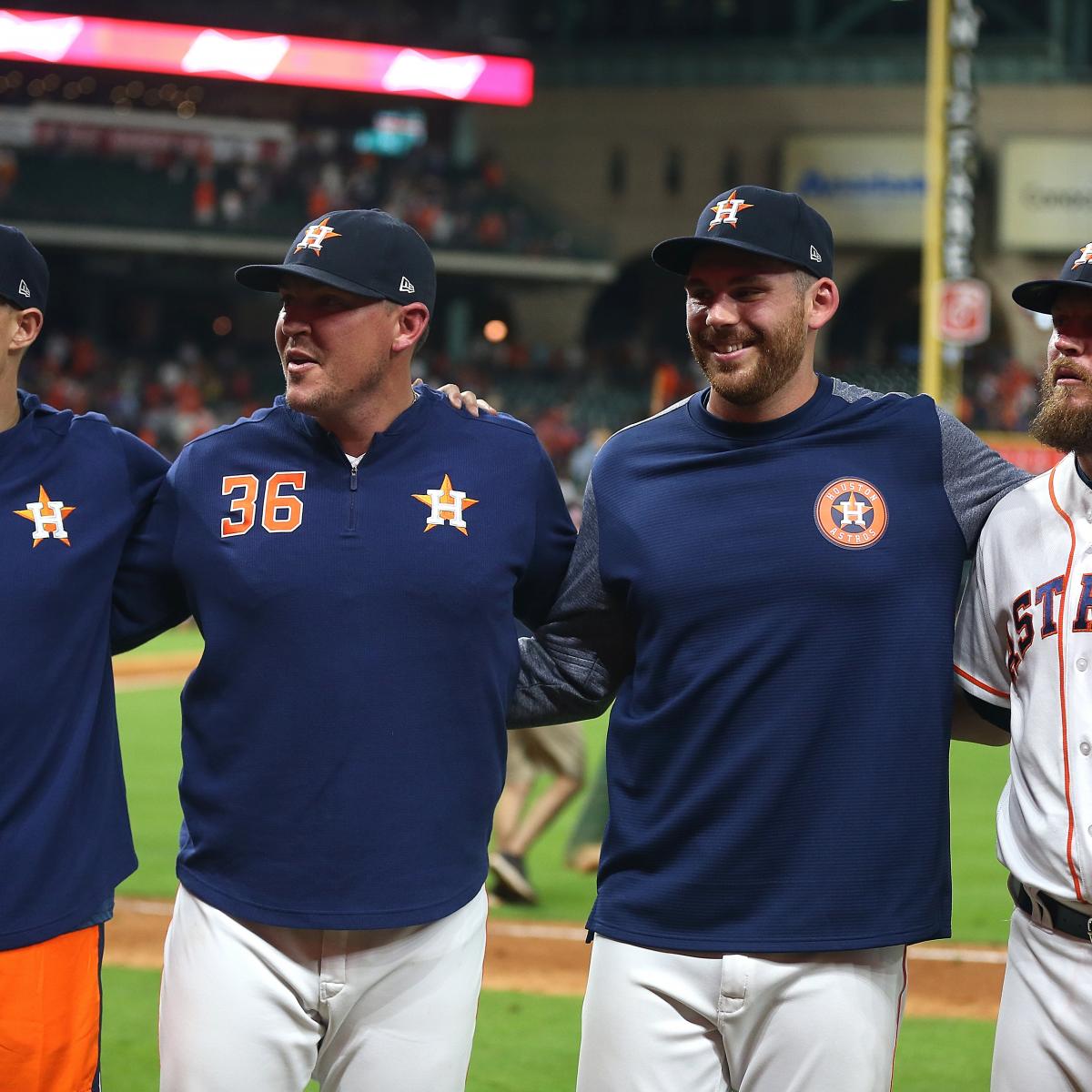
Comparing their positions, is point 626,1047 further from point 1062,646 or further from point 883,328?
point 883,328

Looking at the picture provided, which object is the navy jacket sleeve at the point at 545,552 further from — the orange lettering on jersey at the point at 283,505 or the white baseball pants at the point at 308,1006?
the white baseball pants at the point at 308,1006

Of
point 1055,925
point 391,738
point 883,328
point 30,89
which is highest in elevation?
point 30,89

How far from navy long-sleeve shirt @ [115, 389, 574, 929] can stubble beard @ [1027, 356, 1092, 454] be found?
1.09 m

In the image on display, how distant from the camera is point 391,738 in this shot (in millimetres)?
3123

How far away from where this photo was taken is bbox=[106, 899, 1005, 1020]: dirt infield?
644 centimetres

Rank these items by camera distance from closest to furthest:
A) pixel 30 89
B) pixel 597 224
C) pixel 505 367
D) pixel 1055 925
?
pixel 1055 925
pixel 30 89
pixel 505 367
pixel 597 224

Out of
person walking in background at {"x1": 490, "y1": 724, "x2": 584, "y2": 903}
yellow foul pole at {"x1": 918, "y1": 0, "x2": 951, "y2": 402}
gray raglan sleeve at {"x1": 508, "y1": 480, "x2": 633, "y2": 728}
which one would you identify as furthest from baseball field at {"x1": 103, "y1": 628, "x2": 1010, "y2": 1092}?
yellow foul pole at {"x1": 918, "y1": 0, "x2": 951, "y2": 402}

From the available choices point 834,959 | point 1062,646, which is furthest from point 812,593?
point 834,959

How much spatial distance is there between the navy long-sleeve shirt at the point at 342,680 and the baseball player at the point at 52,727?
18 centimetres

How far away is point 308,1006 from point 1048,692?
1548 mm

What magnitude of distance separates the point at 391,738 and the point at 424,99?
104 ft

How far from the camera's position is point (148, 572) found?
3.44m

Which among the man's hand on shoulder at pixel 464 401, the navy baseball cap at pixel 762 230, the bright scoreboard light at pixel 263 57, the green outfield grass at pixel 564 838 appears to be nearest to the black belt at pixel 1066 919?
the navy baseball cap at pixel 762 230

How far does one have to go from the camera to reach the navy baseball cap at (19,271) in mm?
3328
